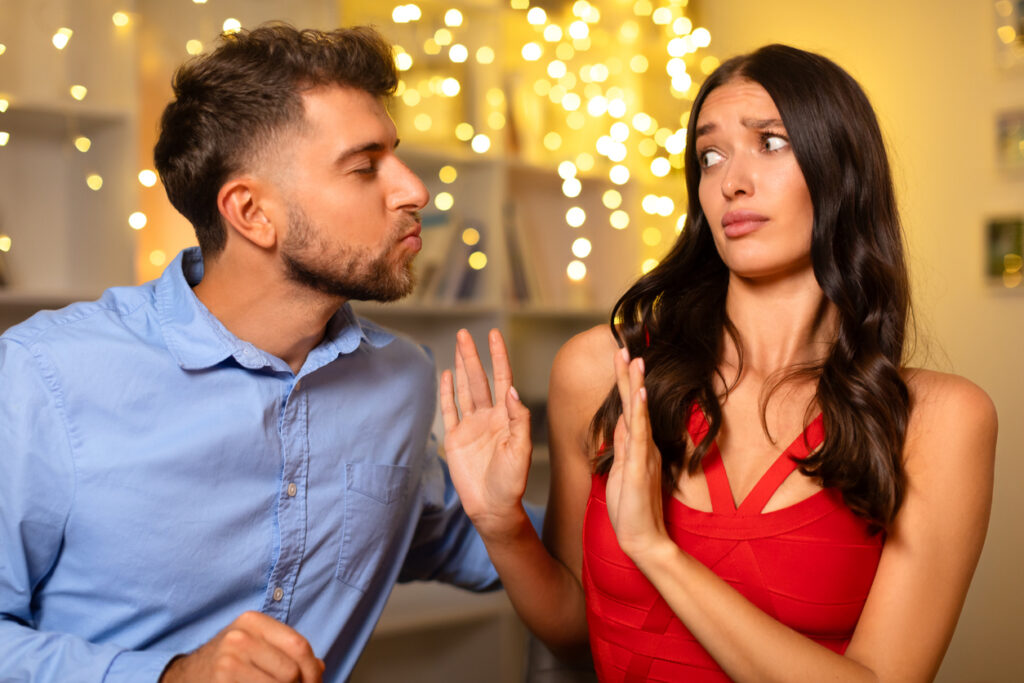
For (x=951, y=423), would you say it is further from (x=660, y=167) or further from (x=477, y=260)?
(x=660, y=167)

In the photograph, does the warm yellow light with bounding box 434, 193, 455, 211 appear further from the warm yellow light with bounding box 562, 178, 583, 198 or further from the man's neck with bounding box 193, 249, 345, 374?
the man's neck with bounding box 193, 249, 345, 374

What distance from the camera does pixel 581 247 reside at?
11.3 ft

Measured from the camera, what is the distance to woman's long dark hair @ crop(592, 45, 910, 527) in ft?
4.28

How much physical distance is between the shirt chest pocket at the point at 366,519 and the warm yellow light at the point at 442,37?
1.87 m

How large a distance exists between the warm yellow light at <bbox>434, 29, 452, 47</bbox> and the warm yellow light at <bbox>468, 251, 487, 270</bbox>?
26.2 inches

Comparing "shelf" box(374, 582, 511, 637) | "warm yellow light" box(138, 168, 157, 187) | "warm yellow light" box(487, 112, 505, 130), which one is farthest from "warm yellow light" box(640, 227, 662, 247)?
"warm yellow light" box(138, 168, 157, 187)

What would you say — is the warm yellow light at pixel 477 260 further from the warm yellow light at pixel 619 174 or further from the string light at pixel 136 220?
the string light at pixel 136 220

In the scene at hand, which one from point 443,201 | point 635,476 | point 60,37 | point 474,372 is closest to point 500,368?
point 474,372

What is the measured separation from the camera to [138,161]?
2174mm

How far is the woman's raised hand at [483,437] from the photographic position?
127 centimetres

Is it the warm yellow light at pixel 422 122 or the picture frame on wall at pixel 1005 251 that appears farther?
the warm yellow light at pixel 422 122

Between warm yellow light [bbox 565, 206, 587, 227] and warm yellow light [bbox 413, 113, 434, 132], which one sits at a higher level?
warm yellow light [bbox 413, 113, 434, 132]

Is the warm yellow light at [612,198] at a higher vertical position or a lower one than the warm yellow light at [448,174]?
lower

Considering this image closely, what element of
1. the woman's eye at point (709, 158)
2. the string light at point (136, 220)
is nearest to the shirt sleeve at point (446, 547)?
the woman's eye at point (709, 158)
